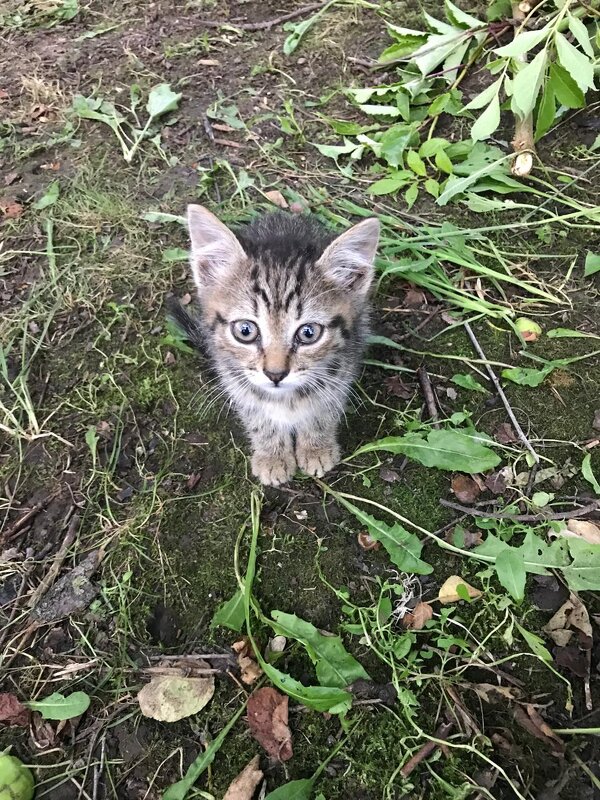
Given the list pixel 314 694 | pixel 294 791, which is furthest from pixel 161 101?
pixel 294 791

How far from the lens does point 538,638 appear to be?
198 cm

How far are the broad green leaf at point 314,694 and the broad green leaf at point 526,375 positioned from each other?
1.56 meters

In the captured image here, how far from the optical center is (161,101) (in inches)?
151

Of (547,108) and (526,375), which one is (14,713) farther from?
(547,108)

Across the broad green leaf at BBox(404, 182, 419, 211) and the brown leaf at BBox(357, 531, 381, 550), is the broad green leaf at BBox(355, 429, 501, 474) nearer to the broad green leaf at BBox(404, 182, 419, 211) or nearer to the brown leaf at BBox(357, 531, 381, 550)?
the brown leaf at BBox(357, 531, 381, 550)

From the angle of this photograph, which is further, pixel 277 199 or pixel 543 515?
pixel 277 199

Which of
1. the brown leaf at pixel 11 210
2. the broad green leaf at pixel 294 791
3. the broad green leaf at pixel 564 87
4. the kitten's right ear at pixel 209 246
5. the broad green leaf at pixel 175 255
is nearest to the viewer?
the broad green leaf at pixel 294 791

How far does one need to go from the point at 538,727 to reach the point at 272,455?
140 centimetres

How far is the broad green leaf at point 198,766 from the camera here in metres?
1.83

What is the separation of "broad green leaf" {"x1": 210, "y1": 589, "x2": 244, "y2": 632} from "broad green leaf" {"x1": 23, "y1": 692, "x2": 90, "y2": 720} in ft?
1.70

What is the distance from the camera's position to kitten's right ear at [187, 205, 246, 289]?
219 cm

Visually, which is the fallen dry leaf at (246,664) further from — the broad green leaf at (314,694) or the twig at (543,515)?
the twig at (543,515)

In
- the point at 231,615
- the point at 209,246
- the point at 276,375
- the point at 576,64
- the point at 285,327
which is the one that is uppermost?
the point at 576,64

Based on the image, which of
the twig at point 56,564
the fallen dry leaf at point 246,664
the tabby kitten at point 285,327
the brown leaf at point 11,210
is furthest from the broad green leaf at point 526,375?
the brown leaf at point 11,210
